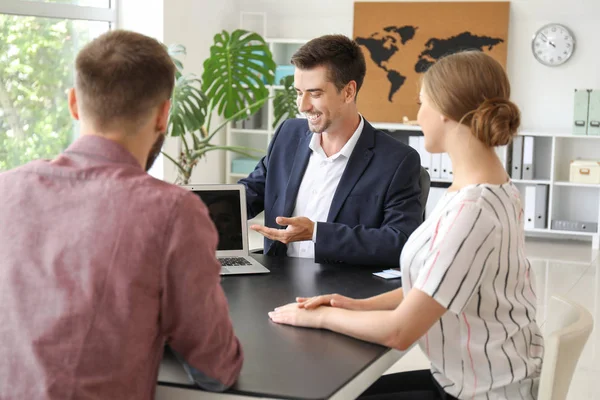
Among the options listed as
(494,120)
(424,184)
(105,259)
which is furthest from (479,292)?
(424,184)

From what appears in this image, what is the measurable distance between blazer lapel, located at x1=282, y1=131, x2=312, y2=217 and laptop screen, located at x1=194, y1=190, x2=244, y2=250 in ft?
1.17

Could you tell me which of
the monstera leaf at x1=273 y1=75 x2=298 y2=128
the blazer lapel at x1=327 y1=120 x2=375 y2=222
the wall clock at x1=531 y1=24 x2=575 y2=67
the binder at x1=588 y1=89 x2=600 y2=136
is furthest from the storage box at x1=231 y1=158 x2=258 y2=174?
the blazer lapel at x1=327 y1=120 x2=375 y2=222

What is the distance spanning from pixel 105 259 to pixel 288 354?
1.72ft

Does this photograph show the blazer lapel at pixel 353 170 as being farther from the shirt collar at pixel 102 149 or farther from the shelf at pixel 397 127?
the shelf at pixel 397 127

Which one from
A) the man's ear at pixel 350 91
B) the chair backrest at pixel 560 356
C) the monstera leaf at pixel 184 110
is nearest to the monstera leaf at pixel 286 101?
the monstera leaf at pixel 184 110

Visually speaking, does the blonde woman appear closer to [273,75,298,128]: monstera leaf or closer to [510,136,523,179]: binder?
[273,75,298,128]: monstera leaf

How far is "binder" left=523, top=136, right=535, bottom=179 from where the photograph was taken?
7.14 m

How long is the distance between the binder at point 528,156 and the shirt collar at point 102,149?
6198 millimetres

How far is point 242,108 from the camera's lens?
5605 millimetres

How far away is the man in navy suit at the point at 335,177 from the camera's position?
256 cm

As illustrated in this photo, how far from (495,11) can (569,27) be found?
0.65 meters

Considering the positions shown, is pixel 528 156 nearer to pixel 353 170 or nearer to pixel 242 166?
pixel 242 166

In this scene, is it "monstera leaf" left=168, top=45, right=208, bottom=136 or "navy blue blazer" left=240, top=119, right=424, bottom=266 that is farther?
"monstera leaf" left=168, top=45, right=208, bottom=136

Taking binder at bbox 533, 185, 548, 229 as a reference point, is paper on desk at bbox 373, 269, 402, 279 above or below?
above
